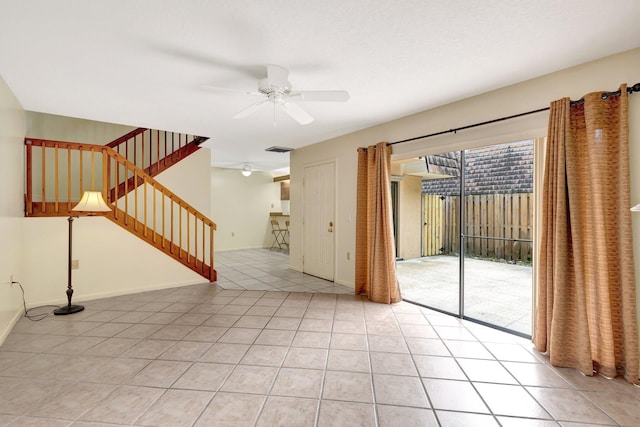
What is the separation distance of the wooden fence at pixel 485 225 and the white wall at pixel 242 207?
4.63m

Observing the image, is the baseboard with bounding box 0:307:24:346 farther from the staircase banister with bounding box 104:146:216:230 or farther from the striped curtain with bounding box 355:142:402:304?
the striped curtain with bounding box 355:142:402:304

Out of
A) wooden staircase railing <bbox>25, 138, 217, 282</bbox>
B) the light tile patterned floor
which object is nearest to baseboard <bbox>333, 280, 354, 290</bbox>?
the light tile patterned floor

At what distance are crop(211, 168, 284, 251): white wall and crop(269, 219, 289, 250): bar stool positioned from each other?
126mm

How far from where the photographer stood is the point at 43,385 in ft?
6.63

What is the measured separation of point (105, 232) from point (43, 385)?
244 cm

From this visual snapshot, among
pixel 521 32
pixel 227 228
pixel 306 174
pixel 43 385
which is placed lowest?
pixel 43 385

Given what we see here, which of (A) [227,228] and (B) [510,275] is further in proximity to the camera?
(A) [227,228]

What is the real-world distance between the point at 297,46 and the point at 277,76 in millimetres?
258

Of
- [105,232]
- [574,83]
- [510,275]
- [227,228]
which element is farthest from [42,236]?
[510,275]

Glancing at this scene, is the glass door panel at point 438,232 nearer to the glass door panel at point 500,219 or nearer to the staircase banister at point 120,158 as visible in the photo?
the glass door panel at point 500,219

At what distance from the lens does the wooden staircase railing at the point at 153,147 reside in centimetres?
494

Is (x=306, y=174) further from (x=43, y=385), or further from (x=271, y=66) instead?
(x=43, y=385)

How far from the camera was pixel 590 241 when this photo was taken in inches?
85.8

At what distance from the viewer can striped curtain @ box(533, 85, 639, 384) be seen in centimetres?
207
